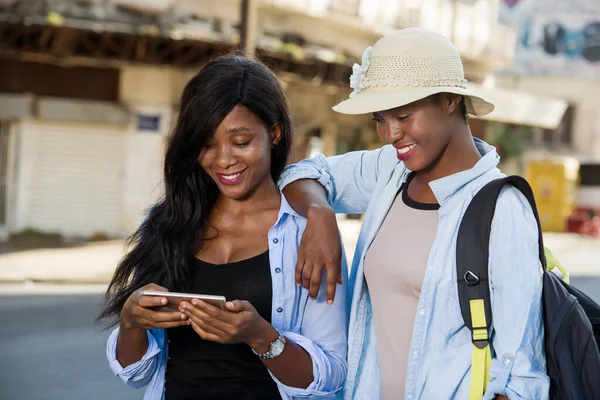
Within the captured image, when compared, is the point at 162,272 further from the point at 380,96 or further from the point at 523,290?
the point at 523,290

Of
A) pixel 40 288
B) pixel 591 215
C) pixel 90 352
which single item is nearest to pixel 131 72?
pixel 40 288

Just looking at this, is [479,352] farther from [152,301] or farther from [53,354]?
[53,354]

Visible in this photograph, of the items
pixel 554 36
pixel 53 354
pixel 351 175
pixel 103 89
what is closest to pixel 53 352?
pixel 53 354

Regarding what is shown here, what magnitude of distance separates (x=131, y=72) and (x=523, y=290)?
56.1ft

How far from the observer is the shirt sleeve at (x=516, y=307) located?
2.45m

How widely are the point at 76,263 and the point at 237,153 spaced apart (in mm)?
12845

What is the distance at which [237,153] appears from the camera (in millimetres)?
2846

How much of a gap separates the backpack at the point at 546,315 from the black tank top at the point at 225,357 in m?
0.62

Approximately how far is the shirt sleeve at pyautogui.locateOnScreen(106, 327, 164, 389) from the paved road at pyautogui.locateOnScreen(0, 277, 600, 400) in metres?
4.25

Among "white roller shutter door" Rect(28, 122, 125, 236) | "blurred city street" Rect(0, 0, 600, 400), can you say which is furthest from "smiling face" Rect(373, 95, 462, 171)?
"white roller shutter door" Rect(28, 122, 125, 236)

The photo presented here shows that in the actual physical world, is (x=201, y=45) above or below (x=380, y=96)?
above

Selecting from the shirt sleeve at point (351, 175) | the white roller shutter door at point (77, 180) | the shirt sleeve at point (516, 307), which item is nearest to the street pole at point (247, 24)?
the white roller shutter door at point (77, 180)

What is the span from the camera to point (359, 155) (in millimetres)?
3350

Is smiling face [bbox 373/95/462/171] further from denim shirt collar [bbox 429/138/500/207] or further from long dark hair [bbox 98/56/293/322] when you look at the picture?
long dark hair [bbox 98/56/293/322]
